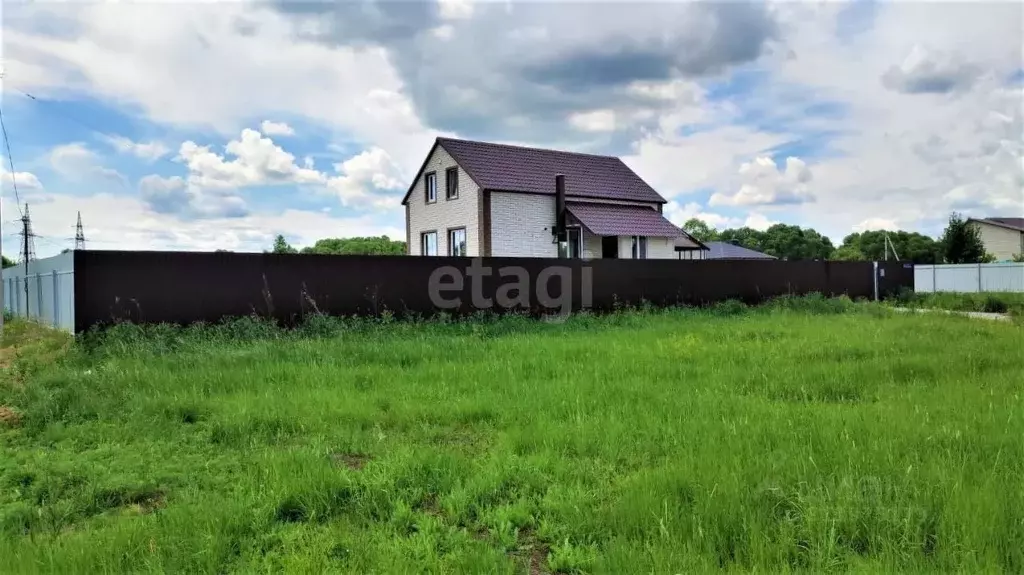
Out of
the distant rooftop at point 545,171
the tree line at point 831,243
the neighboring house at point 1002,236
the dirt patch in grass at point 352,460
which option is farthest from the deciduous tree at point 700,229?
the dirt patch in grass at point 352,460

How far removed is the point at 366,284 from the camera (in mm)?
11375

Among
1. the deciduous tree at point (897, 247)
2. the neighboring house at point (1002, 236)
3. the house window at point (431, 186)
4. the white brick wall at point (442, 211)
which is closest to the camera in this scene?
the white brick wall at point (442, 211)

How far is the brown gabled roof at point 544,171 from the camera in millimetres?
21781

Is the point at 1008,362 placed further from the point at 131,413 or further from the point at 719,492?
the point at 131,413

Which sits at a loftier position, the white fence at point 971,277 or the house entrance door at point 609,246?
the house entrance door at point 609,246

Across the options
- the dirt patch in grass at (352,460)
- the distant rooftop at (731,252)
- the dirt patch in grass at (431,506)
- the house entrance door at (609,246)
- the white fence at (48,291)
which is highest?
the distant rooftop at (731,252)

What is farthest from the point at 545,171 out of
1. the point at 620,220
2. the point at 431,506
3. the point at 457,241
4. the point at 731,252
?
the point at 431,506

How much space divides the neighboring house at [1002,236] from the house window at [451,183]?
4367 cm

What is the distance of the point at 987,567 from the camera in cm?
232

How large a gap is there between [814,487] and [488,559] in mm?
1837

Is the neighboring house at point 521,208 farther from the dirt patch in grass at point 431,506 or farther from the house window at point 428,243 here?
the dirt patch in grass at point 431,506

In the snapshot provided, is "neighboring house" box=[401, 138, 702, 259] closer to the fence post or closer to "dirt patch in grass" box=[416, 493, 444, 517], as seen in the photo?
the fence post

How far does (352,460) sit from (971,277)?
3434 centimetres

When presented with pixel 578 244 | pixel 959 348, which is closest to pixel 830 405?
pixel 959 348
